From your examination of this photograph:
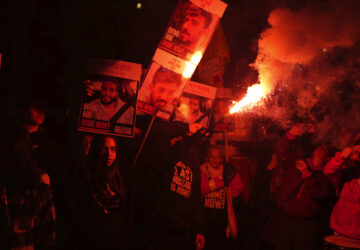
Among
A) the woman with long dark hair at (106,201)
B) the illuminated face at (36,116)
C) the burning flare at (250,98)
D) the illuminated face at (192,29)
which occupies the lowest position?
the woman with long dark hair at (106,201)

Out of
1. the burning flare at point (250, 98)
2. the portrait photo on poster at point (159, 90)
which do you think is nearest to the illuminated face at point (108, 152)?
the portrait photo on poster at point (159, 90)

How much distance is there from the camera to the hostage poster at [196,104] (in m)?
4.61

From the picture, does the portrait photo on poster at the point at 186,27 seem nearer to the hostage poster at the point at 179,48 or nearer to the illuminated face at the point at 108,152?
the hostage poster at the point at 179,48

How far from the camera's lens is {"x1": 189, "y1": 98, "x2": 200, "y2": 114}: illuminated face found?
465cm

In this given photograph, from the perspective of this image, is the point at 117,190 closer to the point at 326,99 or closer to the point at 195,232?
the point at 195,232

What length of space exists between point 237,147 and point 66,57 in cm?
271

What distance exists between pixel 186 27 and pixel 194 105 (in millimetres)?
1067

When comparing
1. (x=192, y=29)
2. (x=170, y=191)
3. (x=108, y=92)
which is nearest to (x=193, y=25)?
(x=192, y=29)

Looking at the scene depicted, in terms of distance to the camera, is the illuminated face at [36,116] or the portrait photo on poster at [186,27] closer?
the illuminated face at [36,116]

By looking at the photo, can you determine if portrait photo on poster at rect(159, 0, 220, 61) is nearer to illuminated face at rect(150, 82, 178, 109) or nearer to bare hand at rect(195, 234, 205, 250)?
illuminated face at rect(150, 82, 178, 109)

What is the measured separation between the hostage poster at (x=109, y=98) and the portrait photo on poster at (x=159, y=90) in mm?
146

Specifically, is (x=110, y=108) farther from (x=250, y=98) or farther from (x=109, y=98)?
(x=250, y=98)

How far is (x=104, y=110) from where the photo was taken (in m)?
4.02

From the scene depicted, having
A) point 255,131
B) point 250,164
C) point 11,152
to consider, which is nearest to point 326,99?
point 255,131
